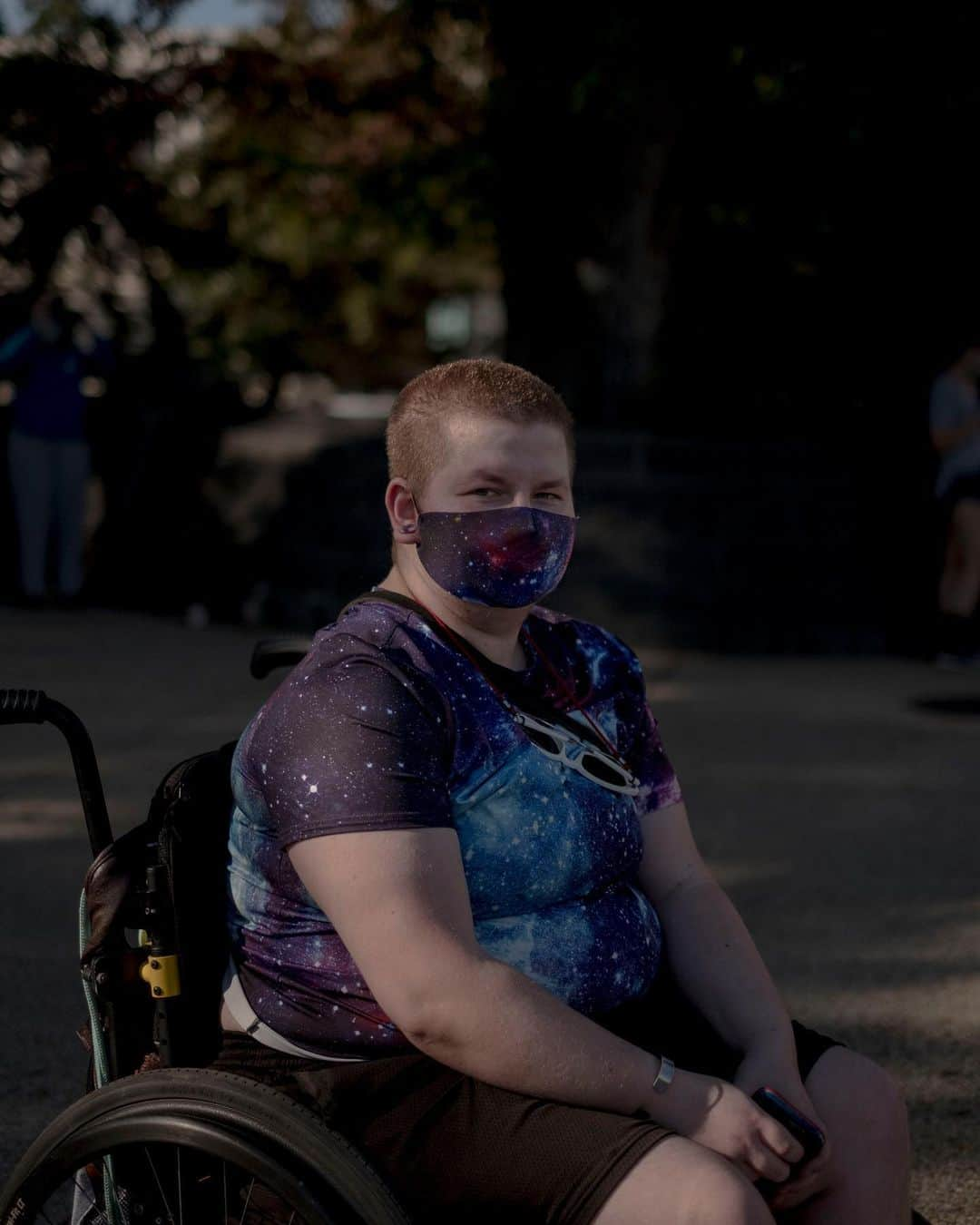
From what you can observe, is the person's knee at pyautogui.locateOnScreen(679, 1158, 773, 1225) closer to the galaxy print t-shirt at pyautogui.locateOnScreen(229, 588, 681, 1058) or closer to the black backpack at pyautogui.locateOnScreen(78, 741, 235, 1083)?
the galaxy print t-shirt at pyautogui.locateOnScreen(229, 588, 681, 1058)

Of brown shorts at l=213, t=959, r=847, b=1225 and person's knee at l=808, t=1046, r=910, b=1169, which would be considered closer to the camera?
brown shorts at l=213, t=959, r=847, b=1225

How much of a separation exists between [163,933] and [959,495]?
768 cm

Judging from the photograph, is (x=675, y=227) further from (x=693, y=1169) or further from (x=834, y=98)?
(x=693, y=1169)

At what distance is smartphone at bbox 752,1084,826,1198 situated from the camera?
82.5 inches

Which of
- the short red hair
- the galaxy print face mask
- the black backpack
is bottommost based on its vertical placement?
the black backpack

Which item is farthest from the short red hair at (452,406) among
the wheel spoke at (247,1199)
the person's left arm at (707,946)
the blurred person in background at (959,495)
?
the blurred person in background at (959,495)

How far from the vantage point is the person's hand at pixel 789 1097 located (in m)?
2.09

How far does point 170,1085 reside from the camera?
6.47 feet

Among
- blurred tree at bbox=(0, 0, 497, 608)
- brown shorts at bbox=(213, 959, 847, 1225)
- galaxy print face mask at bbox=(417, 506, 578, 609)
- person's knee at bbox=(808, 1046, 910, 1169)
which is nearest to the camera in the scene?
brown shorts at bbox=(213, 959, 847, 1225)

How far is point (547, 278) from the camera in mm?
10773

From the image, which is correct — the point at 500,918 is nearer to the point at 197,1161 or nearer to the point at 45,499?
the point at 197,1161

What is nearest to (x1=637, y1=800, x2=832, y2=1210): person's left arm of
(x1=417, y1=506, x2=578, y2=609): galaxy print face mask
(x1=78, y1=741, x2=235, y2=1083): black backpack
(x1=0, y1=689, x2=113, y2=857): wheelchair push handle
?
(x1=417, y1=506, x2=578, y2=609): galaxy print face mask

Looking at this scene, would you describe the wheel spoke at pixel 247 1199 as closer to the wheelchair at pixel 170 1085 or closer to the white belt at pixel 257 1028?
the wheelchair at pixel 170 1085

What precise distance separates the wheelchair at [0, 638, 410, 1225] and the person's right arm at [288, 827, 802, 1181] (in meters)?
0.18
